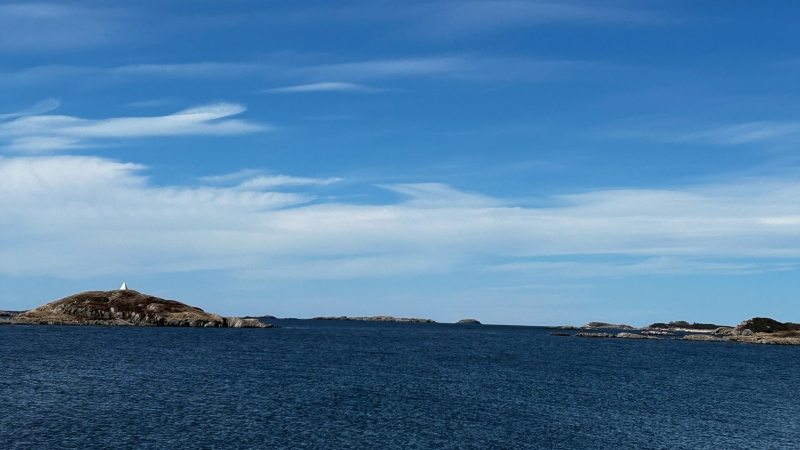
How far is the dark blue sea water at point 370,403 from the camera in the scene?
180 feet

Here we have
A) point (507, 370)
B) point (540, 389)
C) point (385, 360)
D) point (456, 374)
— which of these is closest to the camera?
point (540, 389)

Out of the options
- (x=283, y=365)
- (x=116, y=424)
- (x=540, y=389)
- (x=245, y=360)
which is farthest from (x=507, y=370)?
(x=116, y=424)

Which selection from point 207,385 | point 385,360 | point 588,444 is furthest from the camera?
point 385,360

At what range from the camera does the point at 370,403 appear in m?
72.2

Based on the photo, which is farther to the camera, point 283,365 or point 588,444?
point 283,365

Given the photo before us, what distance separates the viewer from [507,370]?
113625 millimetres

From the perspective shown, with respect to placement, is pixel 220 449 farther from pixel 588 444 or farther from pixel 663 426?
pixel 663 426

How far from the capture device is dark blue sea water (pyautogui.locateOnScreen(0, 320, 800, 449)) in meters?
54.8

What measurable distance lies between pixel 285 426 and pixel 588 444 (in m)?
27.1

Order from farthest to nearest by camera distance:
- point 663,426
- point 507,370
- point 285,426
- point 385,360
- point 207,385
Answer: point 385,360 < point 507,370 < point 207,385 < point 663,426 < point 285,426

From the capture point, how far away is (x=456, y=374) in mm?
104062

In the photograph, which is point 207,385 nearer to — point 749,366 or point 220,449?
point 220,449

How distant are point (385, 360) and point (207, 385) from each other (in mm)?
50380

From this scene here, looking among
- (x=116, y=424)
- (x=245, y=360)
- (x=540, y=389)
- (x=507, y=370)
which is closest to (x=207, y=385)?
(x=116, y=424)
